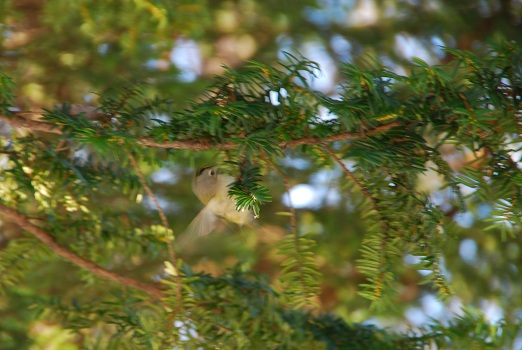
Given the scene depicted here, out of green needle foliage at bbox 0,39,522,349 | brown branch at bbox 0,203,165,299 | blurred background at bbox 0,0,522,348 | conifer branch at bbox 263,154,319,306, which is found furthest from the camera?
blurred background at bbox 0,0,522,348

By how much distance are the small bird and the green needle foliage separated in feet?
0.15

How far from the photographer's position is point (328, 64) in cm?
193

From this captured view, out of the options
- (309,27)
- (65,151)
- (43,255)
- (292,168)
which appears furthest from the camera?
(309,27)

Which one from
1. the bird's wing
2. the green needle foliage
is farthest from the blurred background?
the bird's wing

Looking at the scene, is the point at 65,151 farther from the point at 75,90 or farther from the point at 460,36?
the point at 460,36

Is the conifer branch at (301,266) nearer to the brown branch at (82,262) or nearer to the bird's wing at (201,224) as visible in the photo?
the bird's wing at (201,224)

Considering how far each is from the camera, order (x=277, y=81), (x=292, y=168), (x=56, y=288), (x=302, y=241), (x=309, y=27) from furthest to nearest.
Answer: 1. (x=309, y=27)
2. (x=292, y=168)
3. (x=56, y=288)
4. (x=302, y=241)
5. (x=277, y=81)

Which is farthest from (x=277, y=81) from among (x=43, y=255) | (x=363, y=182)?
(x=43, y=255)

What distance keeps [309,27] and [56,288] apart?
1056 mm

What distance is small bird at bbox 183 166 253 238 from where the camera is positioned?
0.79 m

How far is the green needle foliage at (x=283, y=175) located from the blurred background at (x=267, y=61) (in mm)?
344

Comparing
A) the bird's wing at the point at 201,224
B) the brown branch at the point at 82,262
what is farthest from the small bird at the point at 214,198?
the brown branch at the point at 82,262

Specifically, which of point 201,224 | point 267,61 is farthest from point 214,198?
point 267,61

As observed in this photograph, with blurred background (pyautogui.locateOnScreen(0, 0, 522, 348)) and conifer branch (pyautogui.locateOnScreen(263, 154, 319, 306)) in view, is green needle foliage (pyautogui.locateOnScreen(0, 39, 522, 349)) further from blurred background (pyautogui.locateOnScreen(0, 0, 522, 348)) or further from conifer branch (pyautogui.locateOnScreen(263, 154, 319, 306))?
blurred background (pyautogui.locateOnScreen(0, 0, 522, 348))
